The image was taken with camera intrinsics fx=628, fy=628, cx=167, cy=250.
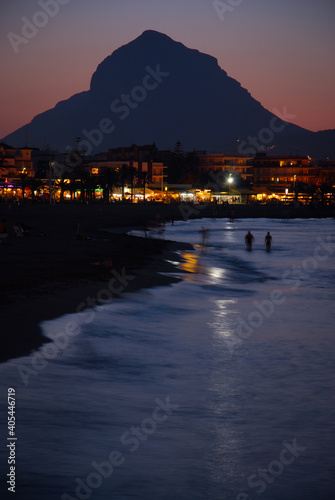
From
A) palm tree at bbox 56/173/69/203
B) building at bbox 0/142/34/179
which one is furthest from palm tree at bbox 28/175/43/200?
building at bbox 0/142/34/179

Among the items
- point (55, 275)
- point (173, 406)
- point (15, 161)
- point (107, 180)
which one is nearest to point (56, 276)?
point (55, 275)

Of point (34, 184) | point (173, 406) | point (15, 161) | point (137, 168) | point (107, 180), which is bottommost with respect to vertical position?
point (173, 406)

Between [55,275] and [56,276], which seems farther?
[55,275]

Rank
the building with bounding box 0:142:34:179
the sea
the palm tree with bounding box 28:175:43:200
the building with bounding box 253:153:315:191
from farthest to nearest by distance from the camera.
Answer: the building with bounding box 253:153:315:191
the building with bounding box 0:142:34:179
the palm tree with bounding box 28:175:43:200
the sea

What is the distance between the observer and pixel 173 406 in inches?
435

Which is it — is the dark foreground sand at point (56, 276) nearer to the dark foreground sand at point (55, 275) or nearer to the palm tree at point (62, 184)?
the dark foreground sand at point (55, 275)

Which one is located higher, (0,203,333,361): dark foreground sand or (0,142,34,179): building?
(0,142,34,179): building

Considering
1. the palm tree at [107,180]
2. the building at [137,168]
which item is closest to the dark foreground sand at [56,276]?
the palm tree at [107,180]

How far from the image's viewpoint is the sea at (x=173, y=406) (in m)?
8.08

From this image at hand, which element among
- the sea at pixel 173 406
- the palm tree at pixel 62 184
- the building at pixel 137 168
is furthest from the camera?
the building at pixel 137 168

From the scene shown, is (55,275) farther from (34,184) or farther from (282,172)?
(282,172)

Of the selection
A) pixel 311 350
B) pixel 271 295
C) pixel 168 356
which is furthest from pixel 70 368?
pixel 271 295

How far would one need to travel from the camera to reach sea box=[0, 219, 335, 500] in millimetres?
8078

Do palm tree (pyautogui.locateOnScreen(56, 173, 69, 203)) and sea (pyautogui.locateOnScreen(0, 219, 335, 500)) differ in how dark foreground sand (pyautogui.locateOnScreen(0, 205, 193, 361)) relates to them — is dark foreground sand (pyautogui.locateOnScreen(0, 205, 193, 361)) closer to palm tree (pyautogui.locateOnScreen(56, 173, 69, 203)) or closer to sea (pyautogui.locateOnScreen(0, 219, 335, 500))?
sea (pyautogui.locateOnScreen(0, 219, 335, 500))
